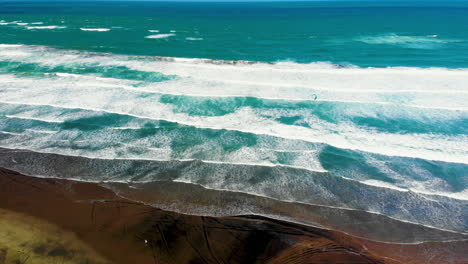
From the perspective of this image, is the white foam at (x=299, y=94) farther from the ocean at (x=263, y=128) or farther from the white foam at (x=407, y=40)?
the white foam at (x=407, y=40)

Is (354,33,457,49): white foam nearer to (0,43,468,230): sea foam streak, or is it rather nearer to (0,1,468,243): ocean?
(0,1,468,243): ocean

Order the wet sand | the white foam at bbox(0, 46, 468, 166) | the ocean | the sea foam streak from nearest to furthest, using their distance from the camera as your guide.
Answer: the wet sand → the ocean → the sea foam streak → the white foam at bbox(0, 46, 468, 166)

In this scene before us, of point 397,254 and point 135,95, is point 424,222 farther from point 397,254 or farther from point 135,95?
point 135,95

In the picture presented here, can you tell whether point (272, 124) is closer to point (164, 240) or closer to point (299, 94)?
point (299, 94)

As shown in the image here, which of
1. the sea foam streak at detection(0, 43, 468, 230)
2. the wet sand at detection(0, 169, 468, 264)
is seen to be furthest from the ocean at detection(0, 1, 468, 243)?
the wet sand at detection(0, 169, 468, 264)

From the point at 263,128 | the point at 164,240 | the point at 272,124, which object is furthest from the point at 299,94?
the point at 164,240

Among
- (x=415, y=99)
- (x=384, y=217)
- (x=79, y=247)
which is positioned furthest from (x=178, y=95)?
(x=415, y=99)

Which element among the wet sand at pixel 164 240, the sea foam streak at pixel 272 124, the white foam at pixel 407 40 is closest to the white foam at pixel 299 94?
the sea foam streak at pixel 272 124
